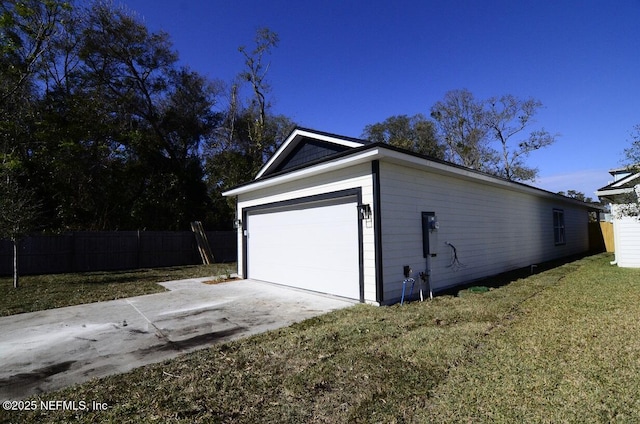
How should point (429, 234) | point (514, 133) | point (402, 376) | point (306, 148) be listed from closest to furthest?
point (402, 376)
point (429, 234)
point (306, 148)
point (514, 133)

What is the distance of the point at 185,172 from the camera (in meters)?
20.2

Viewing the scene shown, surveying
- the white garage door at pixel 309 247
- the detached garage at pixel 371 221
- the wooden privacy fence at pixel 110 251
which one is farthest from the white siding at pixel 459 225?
the wooden privacy fence at pixel 110 251

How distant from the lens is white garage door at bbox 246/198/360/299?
702 cm

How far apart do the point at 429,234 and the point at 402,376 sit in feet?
14.4

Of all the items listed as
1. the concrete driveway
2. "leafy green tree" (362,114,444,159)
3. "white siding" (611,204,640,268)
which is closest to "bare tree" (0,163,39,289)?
the concrete driveway

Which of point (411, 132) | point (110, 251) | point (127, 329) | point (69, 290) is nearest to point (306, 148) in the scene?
point (127, 329)

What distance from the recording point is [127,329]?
5.23 meters

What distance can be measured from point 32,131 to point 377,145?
17.7m

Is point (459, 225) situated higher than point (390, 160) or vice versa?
point (390, 160)

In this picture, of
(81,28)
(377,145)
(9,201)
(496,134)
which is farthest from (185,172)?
(496,134)

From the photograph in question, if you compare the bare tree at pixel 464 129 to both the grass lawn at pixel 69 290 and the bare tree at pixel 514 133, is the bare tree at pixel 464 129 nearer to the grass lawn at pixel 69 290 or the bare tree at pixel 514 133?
the bare tree at pixel 514 133

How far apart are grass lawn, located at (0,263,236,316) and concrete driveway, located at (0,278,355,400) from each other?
0.72 m

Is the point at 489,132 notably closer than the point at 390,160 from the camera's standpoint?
No

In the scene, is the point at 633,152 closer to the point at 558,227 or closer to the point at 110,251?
the point at 558,227
